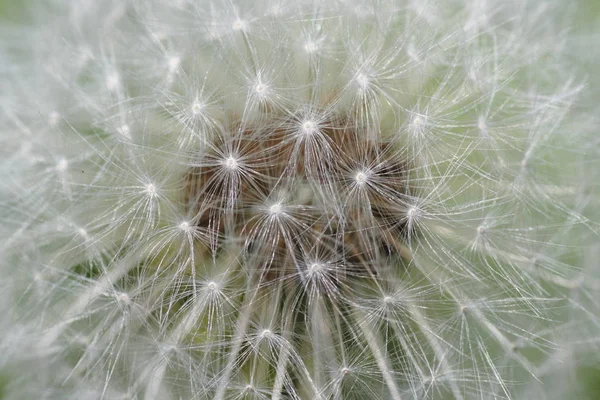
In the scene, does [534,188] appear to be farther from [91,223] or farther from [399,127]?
[91,223]

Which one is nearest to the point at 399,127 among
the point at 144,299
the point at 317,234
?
the point at 317,234

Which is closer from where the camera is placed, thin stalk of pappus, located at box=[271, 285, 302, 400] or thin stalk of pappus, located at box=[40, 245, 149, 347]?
thin stalk of pappus, located at box=[271, 285, 302, 400]

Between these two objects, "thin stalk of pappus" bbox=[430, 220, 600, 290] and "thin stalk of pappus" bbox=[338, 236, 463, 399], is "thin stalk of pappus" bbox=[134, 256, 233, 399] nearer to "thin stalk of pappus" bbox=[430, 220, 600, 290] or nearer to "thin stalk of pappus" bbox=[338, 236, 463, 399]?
"thin stalk of pappus" bbox=[338, 236, 463, 399]

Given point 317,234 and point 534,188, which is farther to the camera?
point 534,188

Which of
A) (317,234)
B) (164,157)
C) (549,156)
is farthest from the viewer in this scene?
(549,156)

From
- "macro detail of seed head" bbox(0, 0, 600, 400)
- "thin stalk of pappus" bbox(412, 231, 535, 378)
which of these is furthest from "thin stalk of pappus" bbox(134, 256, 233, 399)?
"thin stalk of pappus" bbox(412, 231, 535, 378)

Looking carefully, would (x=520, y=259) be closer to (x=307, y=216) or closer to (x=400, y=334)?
(x=400, y=334)

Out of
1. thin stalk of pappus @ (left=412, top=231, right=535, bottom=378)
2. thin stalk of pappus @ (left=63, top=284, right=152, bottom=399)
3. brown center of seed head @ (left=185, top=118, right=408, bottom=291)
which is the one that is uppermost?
brown center of seed head @ (left=185, top=118, right=408, bottom=291)

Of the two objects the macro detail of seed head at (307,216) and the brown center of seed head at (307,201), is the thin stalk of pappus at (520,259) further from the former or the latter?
the brown center of seed head at (307,201)

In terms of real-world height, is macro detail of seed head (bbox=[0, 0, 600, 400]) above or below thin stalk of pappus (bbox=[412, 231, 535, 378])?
above
